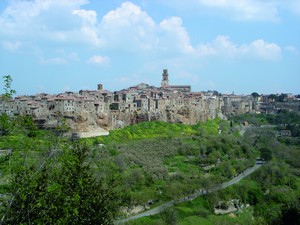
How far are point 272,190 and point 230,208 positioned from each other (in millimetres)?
5096

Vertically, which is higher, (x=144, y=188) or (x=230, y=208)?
(x=144, y=188)

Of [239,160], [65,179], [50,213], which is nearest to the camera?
[50,213]

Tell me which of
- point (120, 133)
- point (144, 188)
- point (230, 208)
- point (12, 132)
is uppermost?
point (12, 132)

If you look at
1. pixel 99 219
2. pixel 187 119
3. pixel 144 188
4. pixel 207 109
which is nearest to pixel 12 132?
pixel 99 219

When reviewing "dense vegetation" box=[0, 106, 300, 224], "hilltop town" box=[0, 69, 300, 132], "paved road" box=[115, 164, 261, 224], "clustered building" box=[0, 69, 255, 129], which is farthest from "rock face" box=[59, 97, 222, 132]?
"paved road" box=[115, 164, 261, 224]

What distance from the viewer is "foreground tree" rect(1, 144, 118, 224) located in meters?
9.12

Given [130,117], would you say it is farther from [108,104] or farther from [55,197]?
[55,197]

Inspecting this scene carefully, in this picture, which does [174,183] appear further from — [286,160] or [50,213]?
[50,213]

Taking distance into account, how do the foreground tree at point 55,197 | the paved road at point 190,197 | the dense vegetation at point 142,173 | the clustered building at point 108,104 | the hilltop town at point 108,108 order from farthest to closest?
1. the clustered building at point 108,104
2. the hilltop town at point 108,108
3. the paved road at point 190,197
4. the dense vegetation at point 142,173
5. the foreground tree at point 55,197

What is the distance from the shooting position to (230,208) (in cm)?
3306

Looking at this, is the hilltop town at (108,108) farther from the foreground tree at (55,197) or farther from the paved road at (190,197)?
the foreground tree at (55,197)

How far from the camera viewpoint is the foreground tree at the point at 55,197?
9120mm

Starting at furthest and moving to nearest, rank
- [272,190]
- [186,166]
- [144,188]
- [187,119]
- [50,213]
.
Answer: [187,119] → [186,166] → [272,190] → [144,188] → [50,213]

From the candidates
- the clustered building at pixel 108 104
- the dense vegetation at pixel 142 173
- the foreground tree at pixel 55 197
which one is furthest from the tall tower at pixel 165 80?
the foreground tree at pixel 55 197
